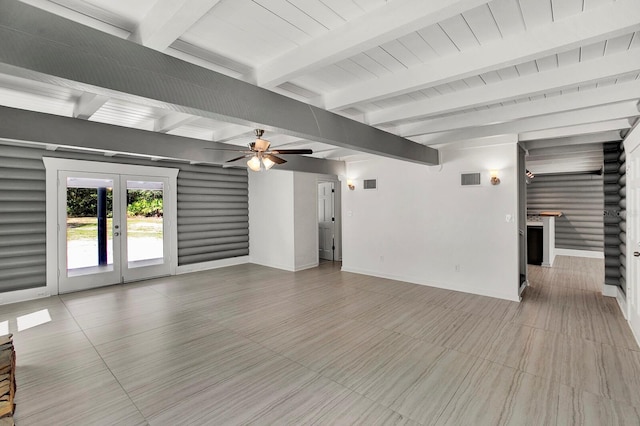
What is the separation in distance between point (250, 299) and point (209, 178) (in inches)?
146

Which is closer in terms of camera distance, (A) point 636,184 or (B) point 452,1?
(B) point 452,1

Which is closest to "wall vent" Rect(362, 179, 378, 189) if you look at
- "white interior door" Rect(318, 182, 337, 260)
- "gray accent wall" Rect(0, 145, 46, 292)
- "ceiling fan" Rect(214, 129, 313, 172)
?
"white interior door" Rect(318, 182, 337, 260)

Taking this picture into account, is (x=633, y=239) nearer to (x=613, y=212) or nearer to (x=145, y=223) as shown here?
(x=613, y=212)

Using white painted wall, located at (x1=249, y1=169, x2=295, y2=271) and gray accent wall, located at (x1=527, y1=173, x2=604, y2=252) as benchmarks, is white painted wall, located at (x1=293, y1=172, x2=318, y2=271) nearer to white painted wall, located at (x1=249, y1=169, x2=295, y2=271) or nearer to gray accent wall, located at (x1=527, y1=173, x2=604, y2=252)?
white painted wall, located at (x1=249, y1=169, x2=295, y2=271)

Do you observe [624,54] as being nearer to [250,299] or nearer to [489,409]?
[489,409]

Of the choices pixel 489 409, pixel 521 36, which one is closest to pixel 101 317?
pixel 489 409

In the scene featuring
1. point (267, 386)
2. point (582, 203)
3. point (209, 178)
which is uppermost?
point (209, 178)

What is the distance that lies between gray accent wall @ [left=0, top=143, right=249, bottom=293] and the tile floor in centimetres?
75

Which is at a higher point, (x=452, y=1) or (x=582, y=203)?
(x=452, y=1)

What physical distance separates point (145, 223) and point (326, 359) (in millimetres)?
5326

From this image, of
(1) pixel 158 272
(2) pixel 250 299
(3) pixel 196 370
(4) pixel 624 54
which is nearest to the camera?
(4) pixel 624 54

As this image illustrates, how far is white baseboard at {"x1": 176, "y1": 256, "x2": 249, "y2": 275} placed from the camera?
734 centimetres

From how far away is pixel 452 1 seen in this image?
5.24 feet

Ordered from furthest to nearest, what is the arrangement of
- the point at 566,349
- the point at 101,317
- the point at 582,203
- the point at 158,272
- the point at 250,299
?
the point at 582,203 → the point at 158,272 → the point at 250,299 → the point at 101,317 → the point at 566,349
